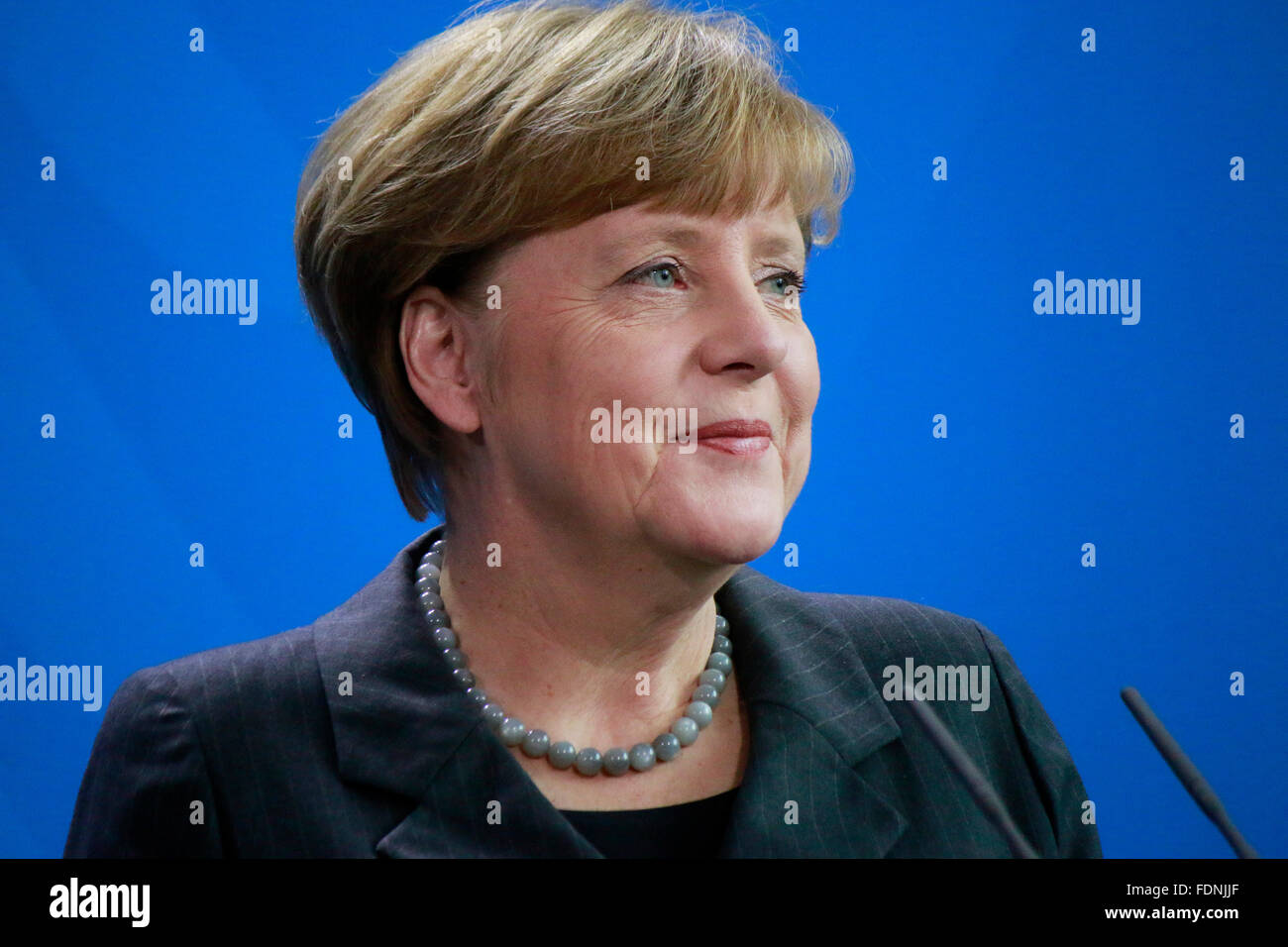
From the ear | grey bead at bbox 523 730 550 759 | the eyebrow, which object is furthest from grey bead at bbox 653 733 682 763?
the eyebrow

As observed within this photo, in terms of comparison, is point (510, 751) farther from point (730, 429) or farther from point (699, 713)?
point (730, 429)

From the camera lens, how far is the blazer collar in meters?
1.28

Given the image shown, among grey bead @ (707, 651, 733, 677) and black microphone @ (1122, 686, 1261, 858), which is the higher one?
grey bead @ (707, 651, 733, 677)

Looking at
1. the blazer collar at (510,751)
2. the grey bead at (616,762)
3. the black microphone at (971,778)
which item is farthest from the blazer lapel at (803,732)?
the black microphone at (971,778)

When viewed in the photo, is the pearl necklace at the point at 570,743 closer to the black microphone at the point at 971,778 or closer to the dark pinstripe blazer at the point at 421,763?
the dark pinstripe blazer at the point at 421,763

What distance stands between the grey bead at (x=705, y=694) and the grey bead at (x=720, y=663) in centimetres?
4

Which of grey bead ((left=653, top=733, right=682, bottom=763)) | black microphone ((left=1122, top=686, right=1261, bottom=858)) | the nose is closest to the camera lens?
black microphone ((left=1122, top=686, right=1261, bottom=858))

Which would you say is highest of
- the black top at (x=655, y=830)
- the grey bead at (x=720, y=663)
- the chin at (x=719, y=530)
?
the chin at (x=719, y=530)

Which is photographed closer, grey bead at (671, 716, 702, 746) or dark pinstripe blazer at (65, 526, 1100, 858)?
dark pinstripe blazer at (65, 526, 1100, 858)

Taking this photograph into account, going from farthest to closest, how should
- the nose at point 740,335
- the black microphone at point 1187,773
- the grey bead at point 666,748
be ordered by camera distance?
1. the grey bead at point 666,748
2. the nose at point 740,335
3. the black microphone at point 1187,773

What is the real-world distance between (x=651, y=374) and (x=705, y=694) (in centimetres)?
35

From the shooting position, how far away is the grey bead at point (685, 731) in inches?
54.5

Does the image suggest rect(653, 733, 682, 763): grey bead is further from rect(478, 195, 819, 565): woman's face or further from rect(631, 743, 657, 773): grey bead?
rect(478, 195, 819, 565): woman's face
